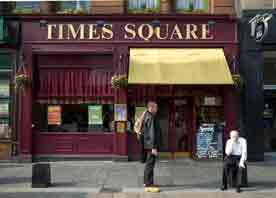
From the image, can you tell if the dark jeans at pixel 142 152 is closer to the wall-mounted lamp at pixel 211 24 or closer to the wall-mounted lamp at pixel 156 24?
the wall-mounted lamp at pixel 156 24

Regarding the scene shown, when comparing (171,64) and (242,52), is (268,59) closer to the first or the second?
(242,52)

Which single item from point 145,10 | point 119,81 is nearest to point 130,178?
point 119,81

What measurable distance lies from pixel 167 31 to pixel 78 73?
118 inches

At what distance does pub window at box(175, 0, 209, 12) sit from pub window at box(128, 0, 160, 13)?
2.16ft

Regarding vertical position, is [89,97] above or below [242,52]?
below

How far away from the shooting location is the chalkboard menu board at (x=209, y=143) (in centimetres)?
1577

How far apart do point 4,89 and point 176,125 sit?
541cm

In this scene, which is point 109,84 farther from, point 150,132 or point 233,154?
point 233,154

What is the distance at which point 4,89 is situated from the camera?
53.0 ft

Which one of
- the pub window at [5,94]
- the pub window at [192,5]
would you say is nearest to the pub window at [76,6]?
the pub window at [5,94]

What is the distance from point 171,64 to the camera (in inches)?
614

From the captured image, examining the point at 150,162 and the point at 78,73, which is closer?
the point at 150,162

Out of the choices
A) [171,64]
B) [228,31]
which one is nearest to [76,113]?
[171,64]

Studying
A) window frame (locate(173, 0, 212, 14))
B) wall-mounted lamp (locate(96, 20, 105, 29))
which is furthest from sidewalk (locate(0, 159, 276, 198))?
window frame (locate(173, 0, 212, 14))
